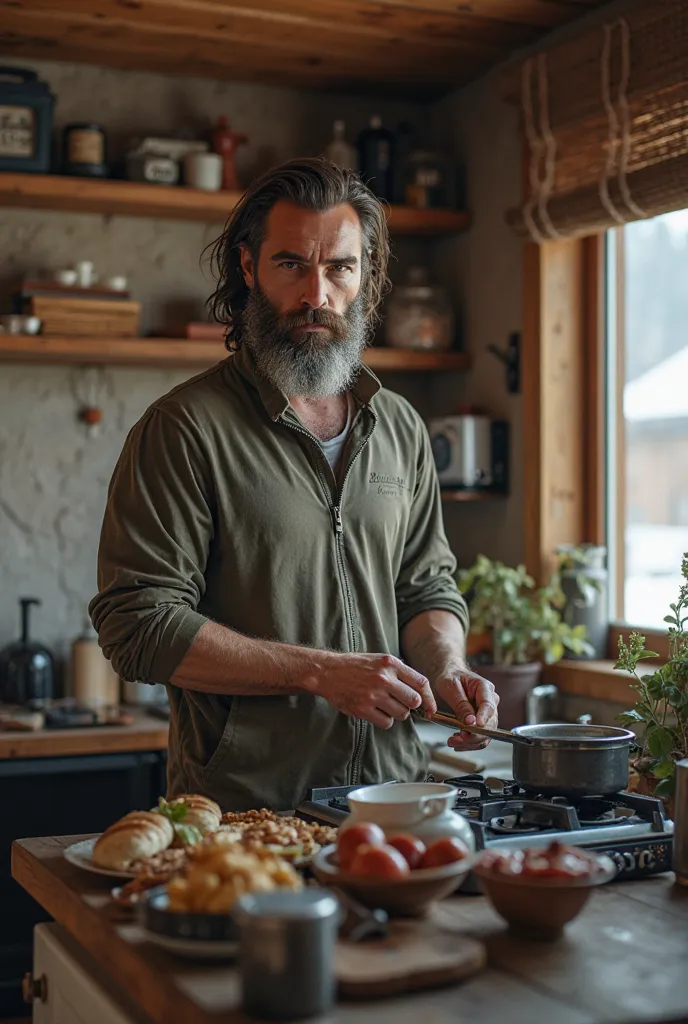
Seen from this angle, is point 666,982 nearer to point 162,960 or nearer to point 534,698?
point 162,960

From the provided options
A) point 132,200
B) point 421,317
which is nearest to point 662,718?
point 421,317

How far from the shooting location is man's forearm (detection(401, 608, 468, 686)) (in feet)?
7.59

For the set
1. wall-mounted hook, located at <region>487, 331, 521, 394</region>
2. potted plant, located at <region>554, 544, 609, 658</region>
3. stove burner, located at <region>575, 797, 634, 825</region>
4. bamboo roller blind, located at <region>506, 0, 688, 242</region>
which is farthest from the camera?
wall-mounted hook, located at <region>487, 331, 521, 394</region>

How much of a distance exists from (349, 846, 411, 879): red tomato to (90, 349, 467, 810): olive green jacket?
0.68 m

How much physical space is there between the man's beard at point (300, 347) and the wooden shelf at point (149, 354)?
140cm

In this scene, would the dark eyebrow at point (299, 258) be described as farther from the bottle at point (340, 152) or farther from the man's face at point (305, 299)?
the bottle at point (340, 152)

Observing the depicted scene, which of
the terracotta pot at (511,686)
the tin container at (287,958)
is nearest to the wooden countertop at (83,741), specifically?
the terracotta pot at (511,686)

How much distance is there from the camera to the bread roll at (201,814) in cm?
168

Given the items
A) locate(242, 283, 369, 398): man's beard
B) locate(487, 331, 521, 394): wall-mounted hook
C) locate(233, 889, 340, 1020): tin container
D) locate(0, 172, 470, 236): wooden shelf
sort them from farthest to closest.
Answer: locate(487, 331, 521, 394): wall-mounted hook
locate(0, 172, 470, 236): wooden shelf
locate(242, 283, 369, 398): man's beard
locate(233, 889, 340, 1020): tin container

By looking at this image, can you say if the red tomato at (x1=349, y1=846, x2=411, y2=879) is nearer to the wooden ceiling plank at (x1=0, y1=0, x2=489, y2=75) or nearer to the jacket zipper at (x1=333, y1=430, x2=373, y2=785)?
the jacket zipper at (x1=333, y1=430, x2=373, y2=785)

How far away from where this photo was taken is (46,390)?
12.9ft

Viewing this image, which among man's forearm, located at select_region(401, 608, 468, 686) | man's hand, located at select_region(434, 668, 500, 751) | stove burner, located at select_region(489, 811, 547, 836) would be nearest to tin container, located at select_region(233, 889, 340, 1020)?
stove burner, located at select_region(489, 811, 547, 836)

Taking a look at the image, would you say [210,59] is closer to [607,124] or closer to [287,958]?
[607,124]

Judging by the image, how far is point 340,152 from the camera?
406cm
